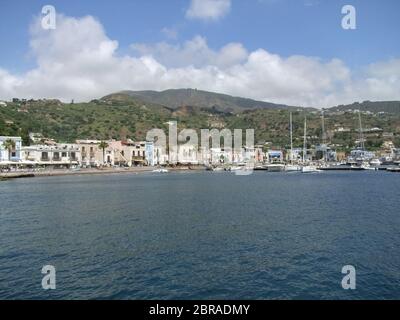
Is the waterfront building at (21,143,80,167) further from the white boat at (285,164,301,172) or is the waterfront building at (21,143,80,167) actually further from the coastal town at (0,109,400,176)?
the white boat at (285,164,301,172)

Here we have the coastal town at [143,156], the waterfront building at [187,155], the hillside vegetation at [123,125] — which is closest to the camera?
the coastal town at [143,156]

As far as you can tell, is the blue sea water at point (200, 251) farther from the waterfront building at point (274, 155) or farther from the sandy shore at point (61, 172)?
the waterfront building at point (274, 155)

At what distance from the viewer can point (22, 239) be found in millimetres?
19312

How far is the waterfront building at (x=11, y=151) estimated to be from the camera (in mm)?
75912

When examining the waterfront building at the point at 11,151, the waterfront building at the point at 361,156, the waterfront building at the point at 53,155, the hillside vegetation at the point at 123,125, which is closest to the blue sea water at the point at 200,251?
the waterfront building at the point at 11,151

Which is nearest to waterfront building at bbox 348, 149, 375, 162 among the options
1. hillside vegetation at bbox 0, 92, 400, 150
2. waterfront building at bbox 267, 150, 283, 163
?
hillside vegetation at bbox 0, 92, 400, 150

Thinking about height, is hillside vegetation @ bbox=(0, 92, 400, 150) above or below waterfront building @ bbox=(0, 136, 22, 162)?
above

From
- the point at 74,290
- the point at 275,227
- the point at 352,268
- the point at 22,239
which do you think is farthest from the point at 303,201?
the point at 74,290

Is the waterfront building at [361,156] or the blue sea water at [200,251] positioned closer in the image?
the blue sea water at [200,251]

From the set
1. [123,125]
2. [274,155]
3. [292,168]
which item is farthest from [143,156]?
[274,155]

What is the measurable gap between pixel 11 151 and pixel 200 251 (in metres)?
71.9

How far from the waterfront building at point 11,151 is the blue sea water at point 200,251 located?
5301cm

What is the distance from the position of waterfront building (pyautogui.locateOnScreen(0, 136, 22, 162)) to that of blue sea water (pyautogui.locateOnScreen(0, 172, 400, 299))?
53013mm

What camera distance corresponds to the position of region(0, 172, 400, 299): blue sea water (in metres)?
12.7
